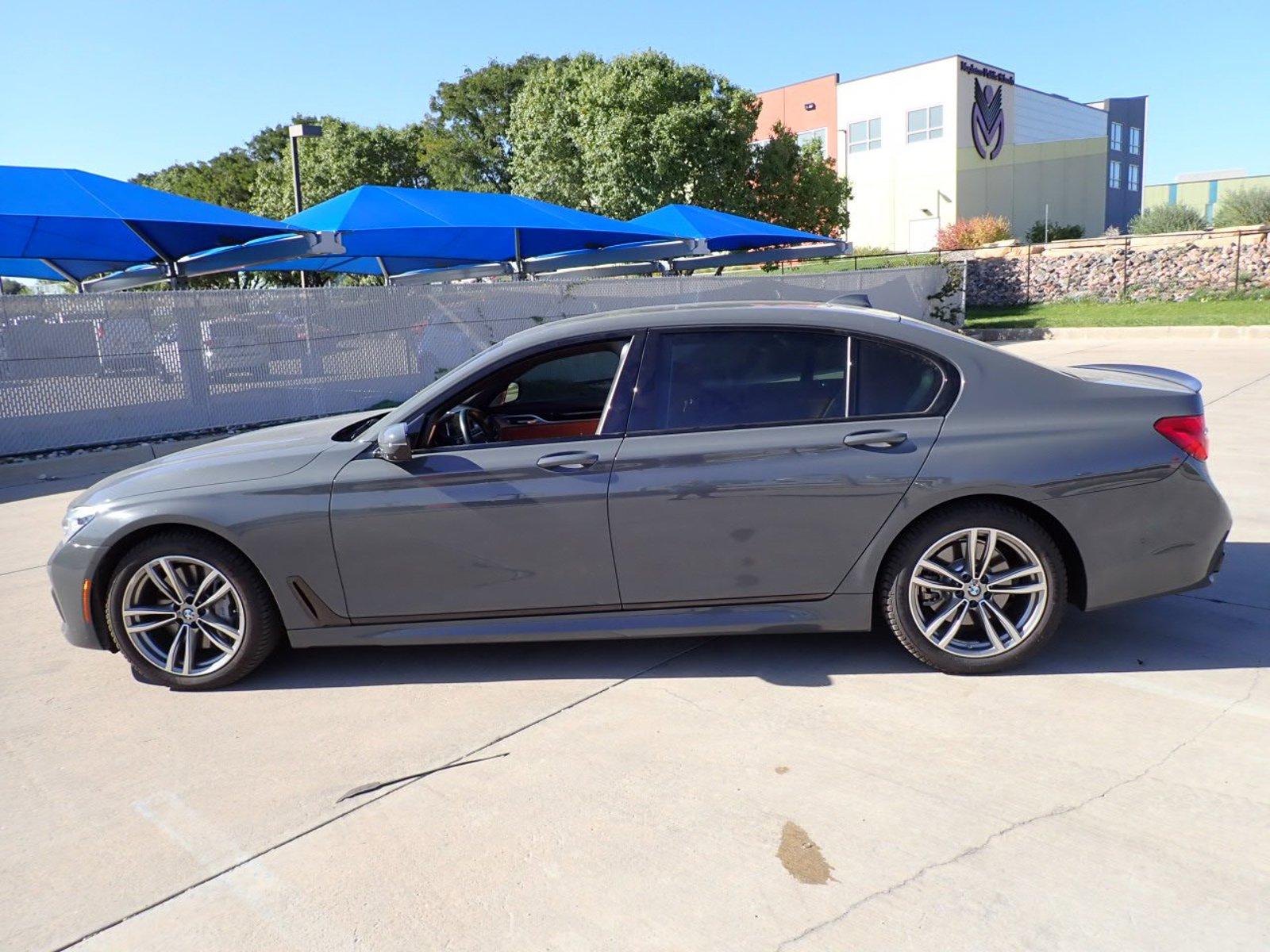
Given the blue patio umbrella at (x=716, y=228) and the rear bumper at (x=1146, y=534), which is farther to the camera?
the blue patio umbrella at (x=716, y=228)

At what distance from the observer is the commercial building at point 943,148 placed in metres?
52.5

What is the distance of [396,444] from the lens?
13.1 feet

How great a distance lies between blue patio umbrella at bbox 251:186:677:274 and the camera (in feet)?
52.3

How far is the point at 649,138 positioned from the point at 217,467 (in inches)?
1141

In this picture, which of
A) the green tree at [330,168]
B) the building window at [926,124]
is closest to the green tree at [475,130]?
the green tree at [330,168]

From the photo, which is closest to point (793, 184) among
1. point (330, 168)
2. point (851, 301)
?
point (330, 168)

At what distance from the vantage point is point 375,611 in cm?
416

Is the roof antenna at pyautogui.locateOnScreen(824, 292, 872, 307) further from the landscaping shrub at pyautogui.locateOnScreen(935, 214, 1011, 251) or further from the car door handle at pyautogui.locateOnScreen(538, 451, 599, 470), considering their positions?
the landscaping shrub at pyautogui.locateOnScreen(935, 214, 1011, 251)

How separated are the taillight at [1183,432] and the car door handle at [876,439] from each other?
105 cm

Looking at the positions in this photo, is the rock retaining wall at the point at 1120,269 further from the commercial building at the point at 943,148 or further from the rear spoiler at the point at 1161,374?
the rear spoiler at the point at 1161,374

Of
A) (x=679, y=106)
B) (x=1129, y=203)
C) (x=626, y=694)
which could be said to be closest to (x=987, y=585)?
(x=626, y=694)

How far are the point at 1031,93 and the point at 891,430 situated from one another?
6339 cm

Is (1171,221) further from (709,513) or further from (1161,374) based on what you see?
(709,513)

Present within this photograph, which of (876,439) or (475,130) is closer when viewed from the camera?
(876,439)
